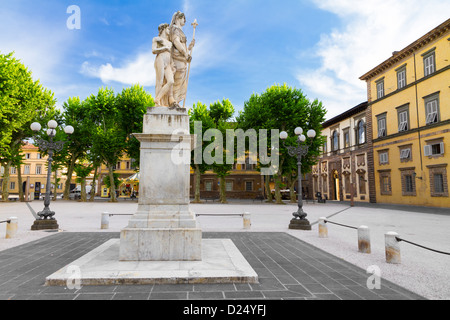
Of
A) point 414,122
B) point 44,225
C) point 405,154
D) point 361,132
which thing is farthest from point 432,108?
point 44,225

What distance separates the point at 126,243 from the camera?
5.09 meters

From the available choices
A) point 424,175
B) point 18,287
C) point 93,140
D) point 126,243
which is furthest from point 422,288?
point 93,140

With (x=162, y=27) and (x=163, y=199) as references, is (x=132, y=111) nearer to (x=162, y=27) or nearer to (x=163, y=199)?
(x=162, y=27)

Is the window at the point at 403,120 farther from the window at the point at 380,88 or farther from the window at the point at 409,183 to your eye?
the window at the point at 409,183

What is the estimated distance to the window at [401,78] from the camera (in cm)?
2547

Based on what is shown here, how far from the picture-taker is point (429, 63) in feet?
74.3

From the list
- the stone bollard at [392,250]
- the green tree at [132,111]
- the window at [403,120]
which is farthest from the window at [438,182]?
the green tree at [132,111]

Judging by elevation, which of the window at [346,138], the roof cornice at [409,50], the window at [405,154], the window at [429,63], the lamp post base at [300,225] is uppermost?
the roof cornice at [409,50]

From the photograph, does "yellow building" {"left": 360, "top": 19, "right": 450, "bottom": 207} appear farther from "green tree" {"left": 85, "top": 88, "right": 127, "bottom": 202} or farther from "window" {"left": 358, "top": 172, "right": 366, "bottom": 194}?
"green tree" {"left": 85, "top": 88, "right": 127, "bottom": 202}

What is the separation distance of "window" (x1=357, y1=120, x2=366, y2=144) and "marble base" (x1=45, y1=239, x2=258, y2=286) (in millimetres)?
31187

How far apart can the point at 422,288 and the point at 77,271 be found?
5.81 metres

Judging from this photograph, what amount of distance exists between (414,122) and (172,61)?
2605 cm

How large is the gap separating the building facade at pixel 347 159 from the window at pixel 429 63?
772cm
